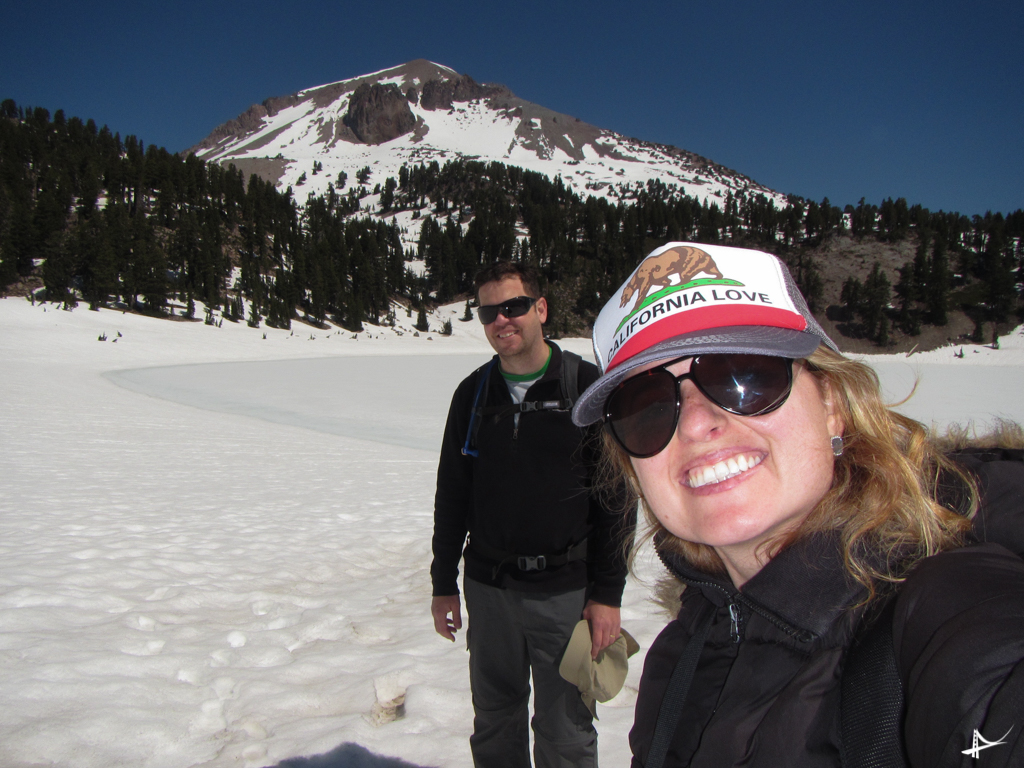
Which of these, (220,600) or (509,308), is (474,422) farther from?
(220,600)

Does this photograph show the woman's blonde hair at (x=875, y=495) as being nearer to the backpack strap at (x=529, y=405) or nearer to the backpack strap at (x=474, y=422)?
the backpack strap at (x=529, y=405)

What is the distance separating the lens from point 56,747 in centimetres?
261

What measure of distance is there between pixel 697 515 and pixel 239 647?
3.47 m

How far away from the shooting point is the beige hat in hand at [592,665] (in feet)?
7.08

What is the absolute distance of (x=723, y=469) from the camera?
1.30 metres

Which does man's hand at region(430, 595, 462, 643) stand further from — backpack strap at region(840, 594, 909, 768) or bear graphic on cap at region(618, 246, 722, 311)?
backpack strap at region(840, 594, 909, 768)

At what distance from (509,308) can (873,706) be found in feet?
7.22

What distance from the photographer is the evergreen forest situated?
150 ft

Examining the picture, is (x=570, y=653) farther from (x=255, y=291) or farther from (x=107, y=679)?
(x=255, y=291)

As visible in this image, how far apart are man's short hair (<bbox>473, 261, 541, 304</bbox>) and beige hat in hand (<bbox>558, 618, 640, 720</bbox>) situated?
1.69 m

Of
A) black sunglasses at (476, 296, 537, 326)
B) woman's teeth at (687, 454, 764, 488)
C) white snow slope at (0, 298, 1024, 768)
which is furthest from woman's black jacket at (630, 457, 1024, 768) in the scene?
white snow slope at (0, 298, 1024, 768)

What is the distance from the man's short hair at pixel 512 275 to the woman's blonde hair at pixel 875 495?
6.16 feet

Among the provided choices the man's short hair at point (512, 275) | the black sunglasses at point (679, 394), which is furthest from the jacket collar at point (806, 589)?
the man's short hair at point (512, 275)
